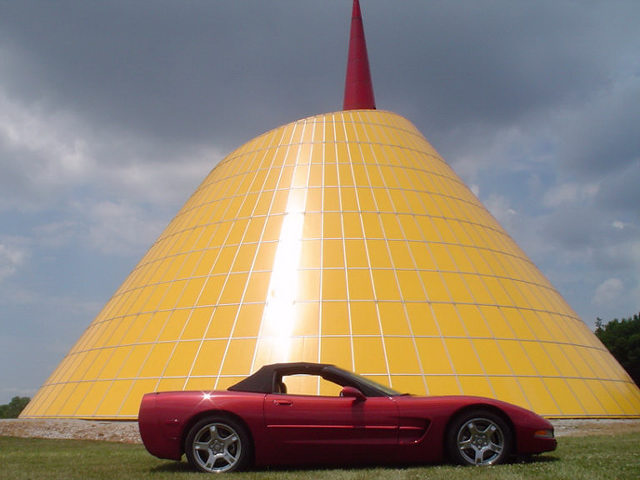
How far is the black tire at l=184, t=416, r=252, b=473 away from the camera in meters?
7.45

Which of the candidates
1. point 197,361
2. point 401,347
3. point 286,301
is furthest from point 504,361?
point 197,361

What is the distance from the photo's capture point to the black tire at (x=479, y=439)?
741 cm

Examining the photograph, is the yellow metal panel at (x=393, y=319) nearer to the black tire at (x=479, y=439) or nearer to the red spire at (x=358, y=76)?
the black tire at (x=479, y=439)

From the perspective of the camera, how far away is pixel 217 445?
7.57m

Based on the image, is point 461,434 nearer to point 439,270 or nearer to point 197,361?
point 197,361

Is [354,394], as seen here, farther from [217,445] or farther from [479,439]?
[217,445]

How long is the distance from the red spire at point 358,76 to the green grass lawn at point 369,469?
29.9 metres

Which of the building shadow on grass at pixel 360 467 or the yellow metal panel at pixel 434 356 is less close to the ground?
the yellow metal panel at pixel 434 356

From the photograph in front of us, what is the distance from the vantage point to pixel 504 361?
55.4ft

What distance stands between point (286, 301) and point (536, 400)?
304 inches

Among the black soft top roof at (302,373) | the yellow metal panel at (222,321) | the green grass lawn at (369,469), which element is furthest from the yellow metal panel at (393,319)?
the black soft top roof at (302,373)

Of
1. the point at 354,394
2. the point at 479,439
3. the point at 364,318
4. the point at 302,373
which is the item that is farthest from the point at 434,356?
the point at 354,394

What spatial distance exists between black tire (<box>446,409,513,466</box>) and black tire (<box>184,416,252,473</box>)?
2.66m

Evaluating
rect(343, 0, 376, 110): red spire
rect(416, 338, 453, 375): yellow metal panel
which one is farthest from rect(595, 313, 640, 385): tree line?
rect(416, 338, 453, 375): yellow metal panel
